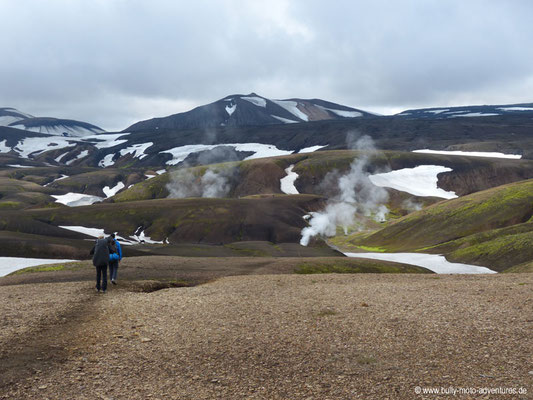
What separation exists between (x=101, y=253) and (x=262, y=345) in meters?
12.0

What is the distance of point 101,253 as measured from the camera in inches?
888

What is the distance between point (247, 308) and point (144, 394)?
9118 mm

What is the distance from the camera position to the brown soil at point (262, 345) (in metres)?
11.1

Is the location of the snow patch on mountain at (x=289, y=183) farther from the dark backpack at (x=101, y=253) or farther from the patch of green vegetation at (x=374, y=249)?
the dark backpack at (x=101, y=253)

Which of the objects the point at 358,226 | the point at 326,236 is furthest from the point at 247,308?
the point at 358,226

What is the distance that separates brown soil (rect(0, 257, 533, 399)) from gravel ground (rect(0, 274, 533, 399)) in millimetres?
50

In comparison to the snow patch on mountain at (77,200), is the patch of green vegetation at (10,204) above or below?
below

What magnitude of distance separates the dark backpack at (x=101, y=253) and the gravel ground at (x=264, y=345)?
1806 millimetres

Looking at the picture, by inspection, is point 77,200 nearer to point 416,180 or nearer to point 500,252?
point 416,180

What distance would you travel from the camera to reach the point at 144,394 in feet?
35.4

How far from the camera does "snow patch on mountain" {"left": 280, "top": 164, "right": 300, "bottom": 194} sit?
602ft

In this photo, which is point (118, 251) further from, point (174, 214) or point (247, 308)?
point (174, 214)

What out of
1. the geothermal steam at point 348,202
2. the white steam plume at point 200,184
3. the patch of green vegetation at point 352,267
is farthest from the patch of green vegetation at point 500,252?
the white steam plume at point 200,184

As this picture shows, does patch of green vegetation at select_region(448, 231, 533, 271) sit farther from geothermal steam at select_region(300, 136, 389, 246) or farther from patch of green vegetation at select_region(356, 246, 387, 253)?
geothermal steam at select_region(300, 136, 389, 246)
